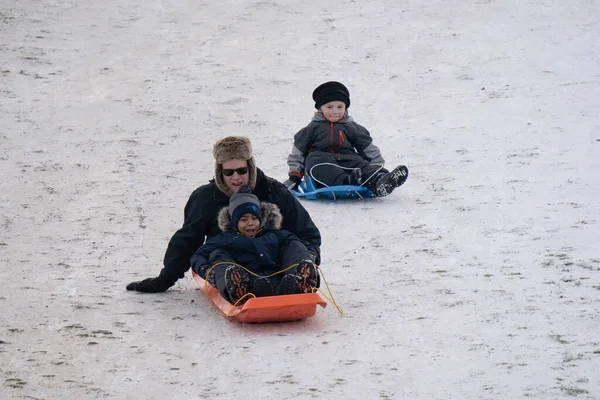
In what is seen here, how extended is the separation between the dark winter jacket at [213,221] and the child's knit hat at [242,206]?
203mm

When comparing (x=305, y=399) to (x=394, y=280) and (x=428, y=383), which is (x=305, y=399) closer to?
(x=428, y=383)

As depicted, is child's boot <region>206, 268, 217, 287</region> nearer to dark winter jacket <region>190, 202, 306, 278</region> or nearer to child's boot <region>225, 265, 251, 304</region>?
dark winter jacket <region>190, 202, 306, 278</region>

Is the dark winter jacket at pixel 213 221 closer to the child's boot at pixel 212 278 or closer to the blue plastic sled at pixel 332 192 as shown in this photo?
the child's boot at pixel 212 278

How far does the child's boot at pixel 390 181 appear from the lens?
6.98 m

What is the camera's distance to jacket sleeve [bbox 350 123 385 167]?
24.5 ft

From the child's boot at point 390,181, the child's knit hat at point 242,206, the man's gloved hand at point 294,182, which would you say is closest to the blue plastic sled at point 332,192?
the man's gloved hand at point 294,182

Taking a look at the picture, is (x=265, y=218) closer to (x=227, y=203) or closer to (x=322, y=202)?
(x=227, y=203)

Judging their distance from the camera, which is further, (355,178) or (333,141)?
(333,141)

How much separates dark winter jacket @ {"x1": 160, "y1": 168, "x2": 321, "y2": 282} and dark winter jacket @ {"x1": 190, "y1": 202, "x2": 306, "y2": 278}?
0.10 metres

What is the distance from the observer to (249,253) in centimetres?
468

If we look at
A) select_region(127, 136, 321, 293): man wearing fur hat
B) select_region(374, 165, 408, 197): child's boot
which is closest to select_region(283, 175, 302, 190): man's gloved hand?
select_region(374, 165, 408, 197): child's boot

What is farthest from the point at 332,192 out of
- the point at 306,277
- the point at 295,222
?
the point at 306,277

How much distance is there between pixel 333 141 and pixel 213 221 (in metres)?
2.77

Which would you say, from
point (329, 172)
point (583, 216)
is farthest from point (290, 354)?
point (329, 172)
